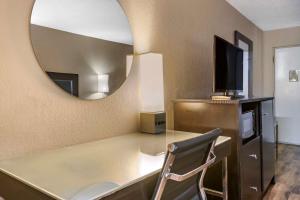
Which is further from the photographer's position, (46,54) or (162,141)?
(162,141)

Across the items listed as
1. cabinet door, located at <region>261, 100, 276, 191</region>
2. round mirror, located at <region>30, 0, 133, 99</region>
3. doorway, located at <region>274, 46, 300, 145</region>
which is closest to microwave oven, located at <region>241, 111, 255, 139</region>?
cabinet door, located at <region>261, 100, 276, 191</region>

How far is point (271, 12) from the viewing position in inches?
146

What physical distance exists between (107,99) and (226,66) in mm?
1249

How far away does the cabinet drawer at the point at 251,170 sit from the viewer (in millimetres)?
1898

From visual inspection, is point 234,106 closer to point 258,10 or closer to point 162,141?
point 162,141

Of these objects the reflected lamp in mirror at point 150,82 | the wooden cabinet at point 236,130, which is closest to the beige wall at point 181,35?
the reflected lamp in mirror at point 150,82

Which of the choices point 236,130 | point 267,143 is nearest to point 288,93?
point 267,143

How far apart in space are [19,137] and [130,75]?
2.83 feet

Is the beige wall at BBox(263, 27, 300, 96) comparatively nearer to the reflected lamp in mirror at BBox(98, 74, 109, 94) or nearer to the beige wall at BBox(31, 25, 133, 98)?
the beige wall at BBox(31, 25, 133, 98)

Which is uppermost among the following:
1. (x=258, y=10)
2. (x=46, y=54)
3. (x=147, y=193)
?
(x=258, y=10)

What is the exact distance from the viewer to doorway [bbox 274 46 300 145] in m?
4.66

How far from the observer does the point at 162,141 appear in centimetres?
153

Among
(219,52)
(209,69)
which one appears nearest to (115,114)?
(219,52)

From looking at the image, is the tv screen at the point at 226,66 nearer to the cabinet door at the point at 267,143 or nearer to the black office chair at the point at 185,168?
the cabinet door at the point at 267,143
